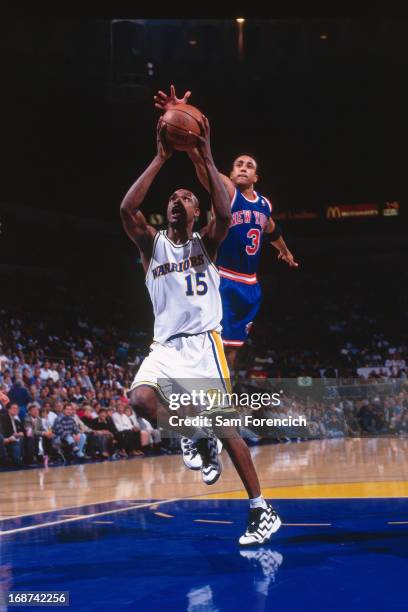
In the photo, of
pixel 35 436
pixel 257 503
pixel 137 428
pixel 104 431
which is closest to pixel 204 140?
pixel 257 503

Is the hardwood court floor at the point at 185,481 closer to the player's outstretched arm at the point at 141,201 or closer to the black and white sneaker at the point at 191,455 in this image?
the black and white sneaker at the point at 191,455

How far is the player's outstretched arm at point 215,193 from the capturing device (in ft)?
15.5

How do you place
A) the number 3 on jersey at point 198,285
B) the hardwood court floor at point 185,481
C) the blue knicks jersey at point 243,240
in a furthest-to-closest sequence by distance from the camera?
the hardwood court floor at point 185,481 < the blue knicks jersey at point 243,240 < the number 3 on jersey at point 198,285

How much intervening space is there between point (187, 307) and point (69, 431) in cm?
844

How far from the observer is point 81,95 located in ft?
66.4

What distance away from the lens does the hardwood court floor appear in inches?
303

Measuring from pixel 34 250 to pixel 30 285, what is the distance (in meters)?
1.41

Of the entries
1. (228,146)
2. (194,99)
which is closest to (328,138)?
(228,146)

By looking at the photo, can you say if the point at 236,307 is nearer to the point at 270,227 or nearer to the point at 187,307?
the point at 270,227

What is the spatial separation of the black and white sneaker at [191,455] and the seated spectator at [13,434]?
6478 millimetres

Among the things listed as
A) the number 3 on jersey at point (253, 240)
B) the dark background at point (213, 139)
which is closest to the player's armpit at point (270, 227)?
the number 3 on jersey at point (253, 240)

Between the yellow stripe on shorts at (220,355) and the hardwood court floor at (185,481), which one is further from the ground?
the yellow stripe on shorts at (220,355)

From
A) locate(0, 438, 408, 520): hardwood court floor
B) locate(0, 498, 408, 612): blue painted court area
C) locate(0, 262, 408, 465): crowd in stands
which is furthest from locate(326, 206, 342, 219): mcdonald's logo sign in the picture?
locate(0, 498, 408, 612): blue painted court area

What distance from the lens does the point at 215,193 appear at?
4746mm
